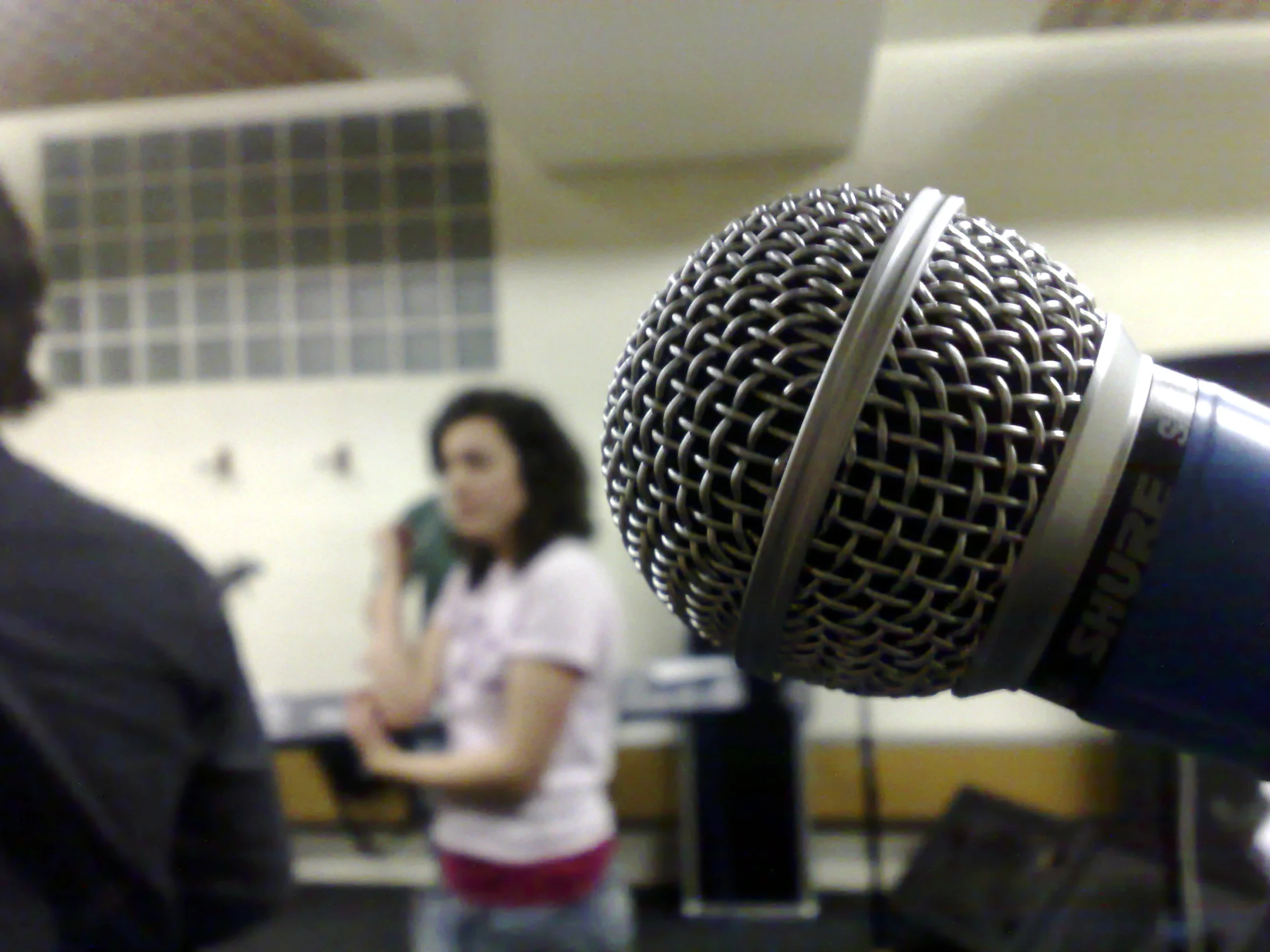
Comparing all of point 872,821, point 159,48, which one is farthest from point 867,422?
point 872,821

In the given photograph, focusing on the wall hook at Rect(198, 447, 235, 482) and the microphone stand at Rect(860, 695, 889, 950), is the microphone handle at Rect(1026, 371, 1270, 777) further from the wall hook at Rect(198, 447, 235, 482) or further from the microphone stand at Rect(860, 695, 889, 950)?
the wall hook at Rect(198, 447, 235, 482)

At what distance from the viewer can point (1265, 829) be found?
Result: 50cm

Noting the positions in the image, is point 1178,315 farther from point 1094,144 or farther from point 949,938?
point 949,938

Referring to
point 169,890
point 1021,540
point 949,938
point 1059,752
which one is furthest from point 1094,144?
point 169,890

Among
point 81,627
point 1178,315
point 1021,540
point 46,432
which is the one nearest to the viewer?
point 1021,540


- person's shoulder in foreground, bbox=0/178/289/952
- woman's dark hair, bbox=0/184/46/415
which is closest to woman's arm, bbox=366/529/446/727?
person's shoulder in foreground, bbox=0/178/289/952

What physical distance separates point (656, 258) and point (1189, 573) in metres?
0.42

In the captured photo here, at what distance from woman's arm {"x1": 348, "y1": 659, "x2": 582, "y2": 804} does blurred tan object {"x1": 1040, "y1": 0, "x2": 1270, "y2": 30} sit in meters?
0.61

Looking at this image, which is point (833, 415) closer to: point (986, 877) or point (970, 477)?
point (970, 477)

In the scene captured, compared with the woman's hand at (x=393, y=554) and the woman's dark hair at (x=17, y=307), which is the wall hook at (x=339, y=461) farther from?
the woman's dark hair at (x=17, y=307)

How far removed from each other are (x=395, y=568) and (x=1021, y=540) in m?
0.82

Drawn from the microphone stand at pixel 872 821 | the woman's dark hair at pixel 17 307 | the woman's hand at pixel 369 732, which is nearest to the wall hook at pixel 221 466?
the woman's dark hair at pixel 17 307

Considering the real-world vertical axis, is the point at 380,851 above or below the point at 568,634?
below

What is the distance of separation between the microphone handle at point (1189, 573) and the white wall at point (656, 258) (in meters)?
0.24
